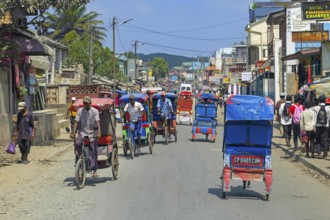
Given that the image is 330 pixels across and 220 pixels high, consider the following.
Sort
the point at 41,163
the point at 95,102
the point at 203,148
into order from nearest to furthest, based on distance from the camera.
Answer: the point at 95,102 < the point at 41,163 < the point at 203,148

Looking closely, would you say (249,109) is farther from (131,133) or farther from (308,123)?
(131,133)

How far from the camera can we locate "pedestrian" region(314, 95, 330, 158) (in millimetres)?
15680

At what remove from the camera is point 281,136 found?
81.8ft

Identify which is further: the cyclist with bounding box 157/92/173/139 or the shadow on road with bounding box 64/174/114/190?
the cyclist with bounding box 157/92/173/139

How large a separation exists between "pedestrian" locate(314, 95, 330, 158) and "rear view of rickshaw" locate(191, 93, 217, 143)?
6.96 meters

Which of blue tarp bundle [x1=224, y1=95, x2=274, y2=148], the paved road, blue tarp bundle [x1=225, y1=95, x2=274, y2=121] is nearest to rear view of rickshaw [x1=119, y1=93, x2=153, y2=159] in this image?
the paved road

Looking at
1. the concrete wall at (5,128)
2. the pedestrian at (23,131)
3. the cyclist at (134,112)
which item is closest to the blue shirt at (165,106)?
the cyclist at (134,112)

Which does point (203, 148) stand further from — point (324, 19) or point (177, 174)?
point (324, 19)

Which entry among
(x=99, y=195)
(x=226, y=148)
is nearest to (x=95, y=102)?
(x=99, y=195)

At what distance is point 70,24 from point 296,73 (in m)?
33.6

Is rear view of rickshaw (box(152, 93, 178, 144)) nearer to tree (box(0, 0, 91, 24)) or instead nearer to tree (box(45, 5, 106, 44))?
tree (box(0, 0, 91, 24))

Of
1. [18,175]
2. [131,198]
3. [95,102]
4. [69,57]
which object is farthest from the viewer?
[69,57]

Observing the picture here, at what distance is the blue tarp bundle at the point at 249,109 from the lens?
32.2 ft

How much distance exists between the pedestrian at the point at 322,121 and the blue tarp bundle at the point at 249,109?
6.39m
